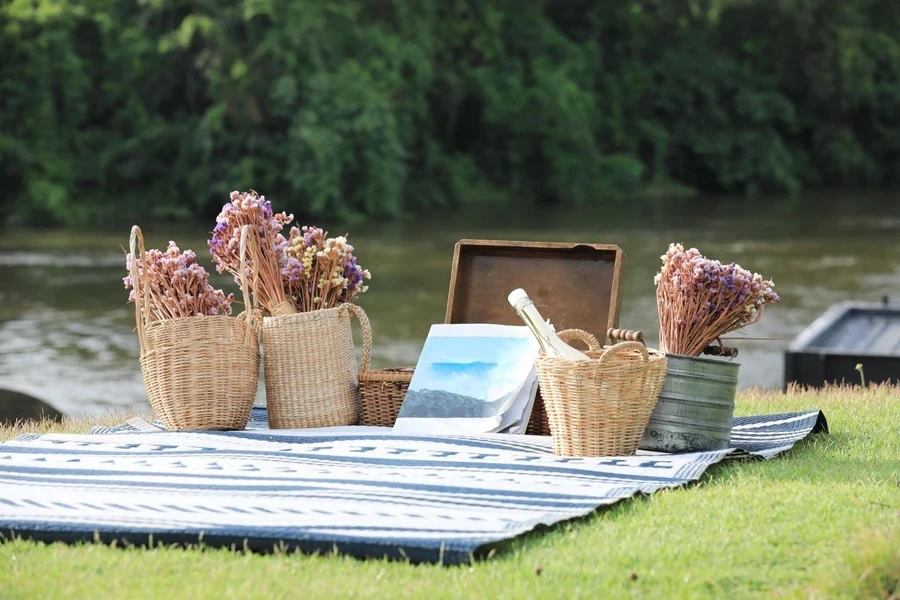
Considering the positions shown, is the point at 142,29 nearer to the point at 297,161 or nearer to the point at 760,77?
the point at 297,161

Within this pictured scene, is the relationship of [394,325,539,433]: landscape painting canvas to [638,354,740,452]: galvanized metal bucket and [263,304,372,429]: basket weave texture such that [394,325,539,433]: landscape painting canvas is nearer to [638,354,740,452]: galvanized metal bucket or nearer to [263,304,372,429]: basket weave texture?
[263,304,372,429]: basket weave texture

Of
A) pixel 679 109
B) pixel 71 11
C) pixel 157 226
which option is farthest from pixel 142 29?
pixel 679 109

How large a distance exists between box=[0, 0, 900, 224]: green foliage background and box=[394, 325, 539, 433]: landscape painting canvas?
18619 millimetres

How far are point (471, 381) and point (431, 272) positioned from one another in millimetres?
13676

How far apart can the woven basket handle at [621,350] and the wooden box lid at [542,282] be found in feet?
2.41

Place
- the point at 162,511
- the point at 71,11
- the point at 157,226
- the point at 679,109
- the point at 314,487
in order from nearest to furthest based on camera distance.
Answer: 1. the point at 162,511
2. the point at 314,487
3. the point at 157,226
4. the point at 71,11
5. the point at 679,109

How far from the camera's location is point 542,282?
17.0ft

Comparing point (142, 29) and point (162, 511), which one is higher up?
point (142, 29)

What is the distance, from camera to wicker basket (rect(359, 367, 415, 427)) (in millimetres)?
5035

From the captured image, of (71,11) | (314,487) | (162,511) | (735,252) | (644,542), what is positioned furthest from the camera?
(71,11)

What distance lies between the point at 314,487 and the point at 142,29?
23691 millimetres

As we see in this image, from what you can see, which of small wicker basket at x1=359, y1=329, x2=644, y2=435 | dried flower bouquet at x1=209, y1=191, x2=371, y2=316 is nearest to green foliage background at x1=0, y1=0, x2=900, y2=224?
dried flower bouquet at x1=209, y1=191, x2=371, y2=316

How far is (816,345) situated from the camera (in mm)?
9945

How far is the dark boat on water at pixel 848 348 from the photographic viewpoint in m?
8.95
